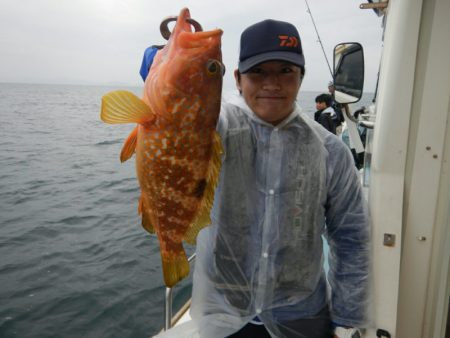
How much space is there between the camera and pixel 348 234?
6.19 feet

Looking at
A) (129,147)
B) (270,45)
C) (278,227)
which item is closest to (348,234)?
(278,227)

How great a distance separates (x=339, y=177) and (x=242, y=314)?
37.0 inches

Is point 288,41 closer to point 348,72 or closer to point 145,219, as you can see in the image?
point 145,219

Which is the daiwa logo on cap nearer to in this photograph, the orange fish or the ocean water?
the orange fish

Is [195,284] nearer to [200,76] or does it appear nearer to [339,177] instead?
[339,177]

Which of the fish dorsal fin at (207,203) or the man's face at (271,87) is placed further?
the man's face at (271,87)

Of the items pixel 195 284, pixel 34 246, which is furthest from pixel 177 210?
pixel 34 246

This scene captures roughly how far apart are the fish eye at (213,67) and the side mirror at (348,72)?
1.53 meters

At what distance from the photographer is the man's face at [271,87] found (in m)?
1.59

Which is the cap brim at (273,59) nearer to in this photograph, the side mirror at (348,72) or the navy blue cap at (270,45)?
the navy blue cap at (270,45)

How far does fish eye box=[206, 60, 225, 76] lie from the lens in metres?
1.33

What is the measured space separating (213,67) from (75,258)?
7.56 m

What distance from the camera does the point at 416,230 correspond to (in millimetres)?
1815

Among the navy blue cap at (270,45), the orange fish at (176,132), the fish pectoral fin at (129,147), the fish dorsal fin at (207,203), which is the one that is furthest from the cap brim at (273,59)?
the fish pectoral fin at (129,147)
